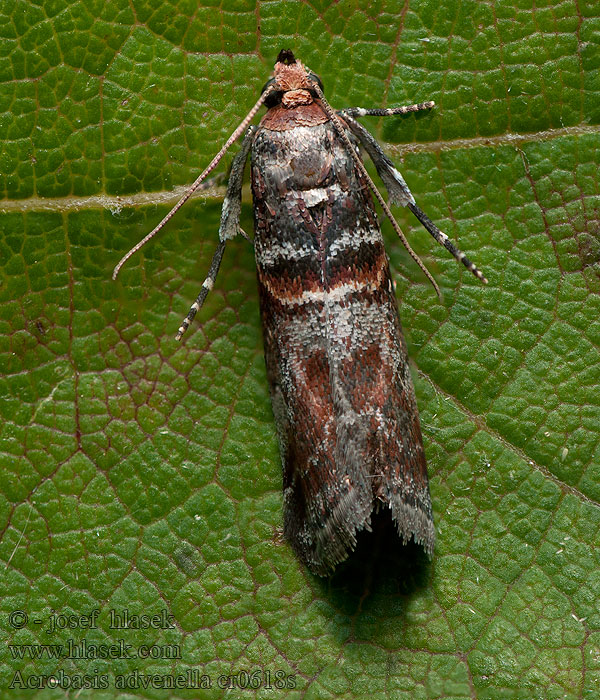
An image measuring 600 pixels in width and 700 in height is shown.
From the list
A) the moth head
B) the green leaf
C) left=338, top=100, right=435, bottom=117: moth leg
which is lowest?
the green leaf

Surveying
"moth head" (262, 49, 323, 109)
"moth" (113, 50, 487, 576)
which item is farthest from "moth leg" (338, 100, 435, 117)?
"moth head" (262, 49, 323, 109)

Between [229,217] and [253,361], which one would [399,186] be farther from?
[253,361]

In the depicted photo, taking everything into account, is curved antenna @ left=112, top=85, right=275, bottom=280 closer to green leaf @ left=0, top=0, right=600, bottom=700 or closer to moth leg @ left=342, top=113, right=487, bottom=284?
green leaf @ left=0, top=0, right=600, bottom=700

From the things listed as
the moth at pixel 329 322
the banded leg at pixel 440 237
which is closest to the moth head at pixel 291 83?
the moth at pixel 329 322

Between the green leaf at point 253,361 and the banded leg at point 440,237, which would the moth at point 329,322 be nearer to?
the banded leg at point 440,237

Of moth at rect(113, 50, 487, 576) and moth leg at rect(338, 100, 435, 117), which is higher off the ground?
moth leg at rect(338, 100, 435, 117)

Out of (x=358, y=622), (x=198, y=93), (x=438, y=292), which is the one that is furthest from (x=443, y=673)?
(x=198, y=93)
